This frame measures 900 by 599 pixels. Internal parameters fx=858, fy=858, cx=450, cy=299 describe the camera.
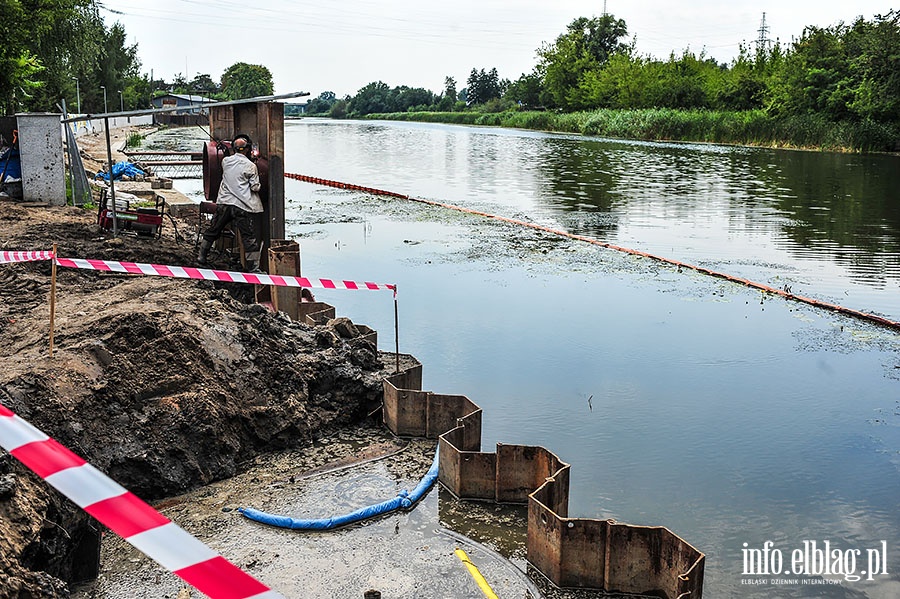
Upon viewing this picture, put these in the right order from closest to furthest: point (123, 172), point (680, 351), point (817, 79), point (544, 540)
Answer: point (544, 540), point (680, 351), point (123, 172), point (817, 79)

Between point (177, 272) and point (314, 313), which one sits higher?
point (177, 272)

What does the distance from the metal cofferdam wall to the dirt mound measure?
1.53 m

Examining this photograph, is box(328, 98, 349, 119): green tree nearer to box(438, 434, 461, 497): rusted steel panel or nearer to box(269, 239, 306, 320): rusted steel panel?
box(269, 239, 306, 320): rusted steel panel

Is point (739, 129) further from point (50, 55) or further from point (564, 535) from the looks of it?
point (564, 535)

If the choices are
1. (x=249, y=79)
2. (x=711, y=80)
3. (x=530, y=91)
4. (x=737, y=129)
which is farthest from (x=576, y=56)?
(x=249, y=79)

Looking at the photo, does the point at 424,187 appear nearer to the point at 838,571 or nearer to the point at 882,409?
the point at 882,409

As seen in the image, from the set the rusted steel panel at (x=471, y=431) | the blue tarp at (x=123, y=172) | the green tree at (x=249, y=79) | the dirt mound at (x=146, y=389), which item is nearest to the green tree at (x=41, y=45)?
the blue tarp at (x=123, y=172)

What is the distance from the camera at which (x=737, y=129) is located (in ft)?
182

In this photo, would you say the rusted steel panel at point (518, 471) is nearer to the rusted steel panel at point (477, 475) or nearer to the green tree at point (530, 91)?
the rusted steel panel at point (477, 475)

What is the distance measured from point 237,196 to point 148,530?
327 inches

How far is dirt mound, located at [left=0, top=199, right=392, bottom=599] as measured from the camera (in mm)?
4809

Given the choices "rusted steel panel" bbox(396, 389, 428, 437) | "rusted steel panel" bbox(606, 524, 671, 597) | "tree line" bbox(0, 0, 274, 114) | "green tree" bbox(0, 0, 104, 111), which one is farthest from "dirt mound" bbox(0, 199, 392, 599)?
"green tree" bbox(0, 0, 104, 111)

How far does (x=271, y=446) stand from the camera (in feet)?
22.1

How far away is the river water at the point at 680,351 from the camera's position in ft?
20.6
